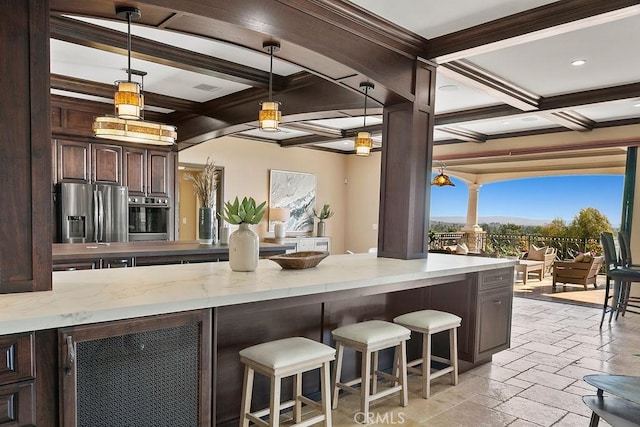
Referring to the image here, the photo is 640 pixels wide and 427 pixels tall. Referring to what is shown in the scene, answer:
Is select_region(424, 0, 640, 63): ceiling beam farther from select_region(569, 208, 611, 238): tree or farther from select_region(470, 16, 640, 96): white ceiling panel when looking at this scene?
select_region(569, 208, 611, 238): tree

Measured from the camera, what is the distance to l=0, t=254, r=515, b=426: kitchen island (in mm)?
1674

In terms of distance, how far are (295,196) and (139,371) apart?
744cm

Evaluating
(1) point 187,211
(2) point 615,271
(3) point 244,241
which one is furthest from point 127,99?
(1) point 187,211

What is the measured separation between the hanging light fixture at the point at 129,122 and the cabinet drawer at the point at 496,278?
2.89 metres

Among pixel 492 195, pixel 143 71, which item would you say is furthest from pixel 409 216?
pixel 492 195

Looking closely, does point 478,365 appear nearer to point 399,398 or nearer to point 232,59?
point 399,398

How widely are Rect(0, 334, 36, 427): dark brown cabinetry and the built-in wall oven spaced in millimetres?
5092

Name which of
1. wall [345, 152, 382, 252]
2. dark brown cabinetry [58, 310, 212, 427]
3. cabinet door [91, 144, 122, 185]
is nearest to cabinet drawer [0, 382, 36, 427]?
dark brown cabinetry [58, 310, 212, 427]

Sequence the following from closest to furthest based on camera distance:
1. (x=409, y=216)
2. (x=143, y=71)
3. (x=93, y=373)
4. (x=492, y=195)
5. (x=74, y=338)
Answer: (x=74, y=338) → (x=93, y=373) → (x=409, y=216) → (x=143, y=71) → (x=492, y=195)

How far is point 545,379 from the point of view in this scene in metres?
3.61

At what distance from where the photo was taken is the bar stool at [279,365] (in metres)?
2.18

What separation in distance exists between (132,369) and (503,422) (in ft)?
7.51

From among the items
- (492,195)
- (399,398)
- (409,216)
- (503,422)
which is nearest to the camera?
(503,422)

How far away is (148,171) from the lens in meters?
6.66
